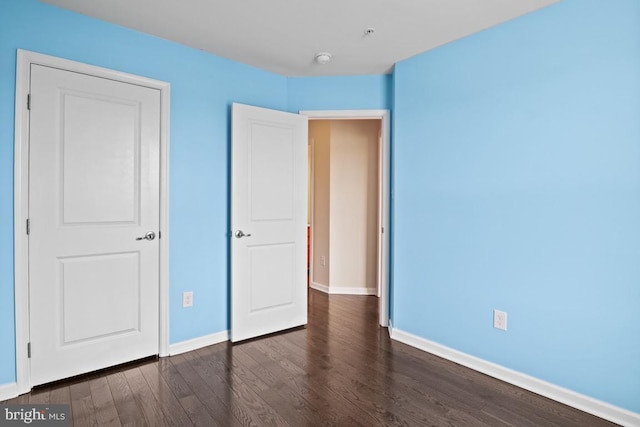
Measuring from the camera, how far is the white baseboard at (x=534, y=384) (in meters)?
1.95

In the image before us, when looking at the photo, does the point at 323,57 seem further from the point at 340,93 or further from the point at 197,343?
the point at 197,343

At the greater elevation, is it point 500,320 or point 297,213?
point 297,213

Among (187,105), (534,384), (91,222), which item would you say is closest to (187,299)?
(91,222)

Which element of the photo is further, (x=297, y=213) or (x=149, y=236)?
(x=297, y=213)

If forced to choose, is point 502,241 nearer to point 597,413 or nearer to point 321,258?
point 597,413

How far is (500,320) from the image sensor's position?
2.44m

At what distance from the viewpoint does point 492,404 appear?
211 cm

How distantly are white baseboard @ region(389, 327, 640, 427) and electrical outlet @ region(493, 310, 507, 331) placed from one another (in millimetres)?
272

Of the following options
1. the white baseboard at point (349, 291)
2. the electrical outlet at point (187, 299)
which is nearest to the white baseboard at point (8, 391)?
the electrical outlet at point (187, 299)

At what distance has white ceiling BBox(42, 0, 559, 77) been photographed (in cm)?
221

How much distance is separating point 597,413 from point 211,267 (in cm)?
278

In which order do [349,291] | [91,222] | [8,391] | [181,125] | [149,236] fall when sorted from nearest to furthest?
[8,391], [91,222], [149,236], [181,125], [349,291]

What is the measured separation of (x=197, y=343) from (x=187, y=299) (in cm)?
38

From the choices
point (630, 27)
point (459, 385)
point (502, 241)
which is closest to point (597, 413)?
point (459, 385)
